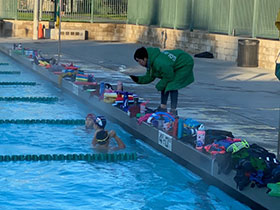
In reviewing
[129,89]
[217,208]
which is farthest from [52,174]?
[129,89]

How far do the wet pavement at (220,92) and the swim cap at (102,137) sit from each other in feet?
6.34

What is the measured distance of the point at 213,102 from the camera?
15.8 meters

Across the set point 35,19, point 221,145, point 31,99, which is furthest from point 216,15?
point 221,145

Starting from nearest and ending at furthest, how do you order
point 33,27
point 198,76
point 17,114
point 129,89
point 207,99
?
point 17,114, point 207,99, point 129,89, point 198,76, point 33,27

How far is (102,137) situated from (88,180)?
1.68m

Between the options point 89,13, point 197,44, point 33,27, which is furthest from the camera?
point 89,13

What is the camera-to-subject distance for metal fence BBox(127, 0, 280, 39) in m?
25.7

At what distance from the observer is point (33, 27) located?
39.1m

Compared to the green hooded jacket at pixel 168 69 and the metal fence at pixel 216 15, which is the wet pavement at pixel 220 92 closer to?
the green hooded jacket at pixel 168 69

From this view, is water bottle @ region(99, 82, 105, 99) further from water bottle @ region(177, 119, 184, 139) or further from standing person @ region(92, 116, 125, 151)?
water bottle @ region(177, 119, 184, 139)

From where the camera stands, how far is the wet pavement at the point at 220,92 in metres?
12.5

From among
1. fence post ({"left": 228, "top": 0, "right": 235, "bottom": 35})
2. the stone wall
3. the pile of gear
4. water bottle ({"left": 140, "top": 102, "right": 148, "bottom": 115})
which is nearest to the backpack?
the pile of gear

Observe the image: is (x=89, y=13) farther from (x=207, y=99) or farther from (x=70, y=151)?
(x=70, y=151)

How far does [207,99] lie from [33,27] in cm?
2427
